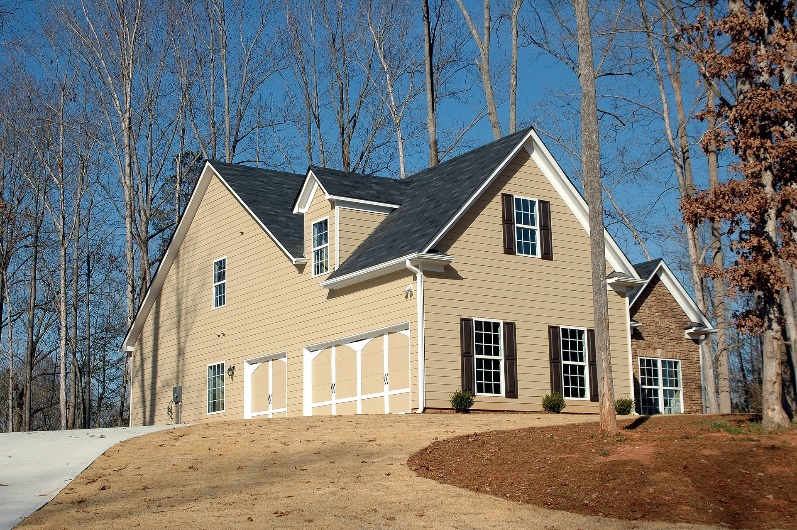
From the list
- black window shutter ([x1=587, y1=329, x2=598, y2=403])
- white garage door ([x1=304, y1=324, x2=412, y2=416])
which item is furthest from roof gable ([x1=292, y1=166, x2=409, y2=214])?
black window shutter ([x1=587, y1=329, x2=598, y2=403])

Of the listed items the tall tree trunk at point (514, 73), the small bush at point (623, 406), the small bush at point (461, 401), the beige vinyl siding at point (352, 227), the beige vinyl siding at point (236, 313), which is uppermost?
the tall tree trunk at point (514, 73)

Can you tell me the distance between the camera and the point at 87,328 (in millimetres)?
46875

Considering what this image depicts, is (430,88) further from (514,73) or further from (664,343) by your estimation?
(664,343)

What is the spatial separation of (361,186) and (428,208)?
2.69m

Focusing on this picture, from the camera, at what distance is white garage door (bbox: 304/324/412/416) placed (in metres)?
22.3

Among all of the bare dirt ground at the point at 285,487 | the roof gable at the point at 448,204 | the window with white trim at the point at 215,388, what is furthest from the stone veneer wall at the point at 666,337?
the window with white trim at the point at 215,388

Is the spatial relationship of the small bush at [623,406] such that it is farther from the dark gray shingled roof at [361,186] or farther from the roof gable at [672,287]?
the dark gray shingled roof at [361,186]

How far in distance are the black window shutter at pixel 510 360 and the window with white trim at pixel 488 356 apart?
0.38ft

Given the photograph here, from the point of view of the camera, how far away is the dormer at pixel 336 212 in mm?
24859

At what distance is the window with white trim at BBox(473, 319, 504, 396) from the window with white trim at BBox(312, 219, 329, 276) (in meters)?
4.53

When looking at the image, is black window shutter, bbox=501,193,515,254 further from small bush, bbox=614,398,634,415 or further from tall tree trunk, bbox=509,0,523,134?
tall tree trunk, bbox=509,0,523,134

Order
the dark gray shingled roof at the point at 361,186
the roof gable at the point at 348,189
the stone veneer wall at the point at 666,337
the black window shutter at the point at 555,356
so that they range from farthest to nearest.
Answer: the stone veneer wall at the point at 666,337
the dark gray shingled roof at the point at 361,186
the roof gable at the point at 348,189
the black window shutter at the point at 555,356

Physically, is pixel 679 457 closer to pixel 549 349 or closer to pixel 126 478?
pixel 126 478

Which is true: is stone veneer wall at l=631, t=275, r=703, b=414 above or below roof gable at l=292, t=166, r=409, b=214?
below
